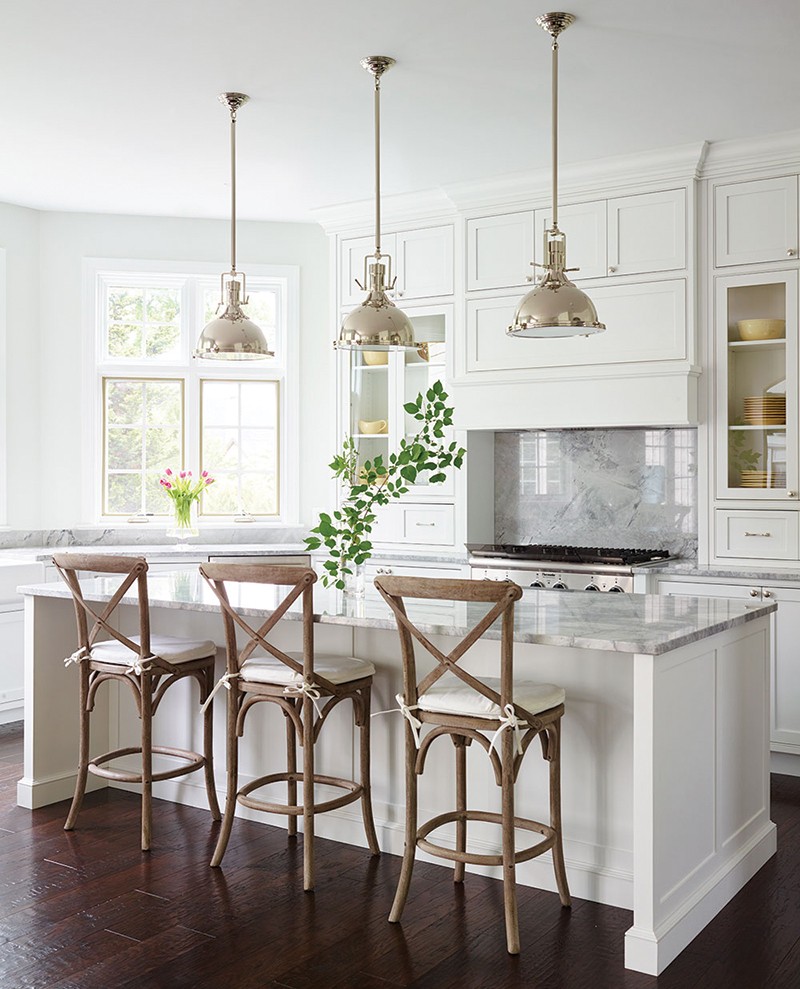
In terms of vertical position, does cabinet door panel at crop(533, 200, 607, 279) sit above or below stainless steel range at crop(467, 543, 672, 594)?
above

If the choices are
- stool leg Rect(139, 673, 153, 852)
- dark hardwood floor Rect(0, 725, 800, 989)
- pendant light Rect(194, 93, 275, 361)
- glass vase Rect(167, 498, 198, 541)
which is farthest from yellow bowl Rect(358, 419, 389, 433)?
dark hardwood floor Rect(0, 725, 800, 989)

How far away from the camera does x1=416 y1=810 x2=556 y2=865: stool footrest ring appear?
9.11 ft

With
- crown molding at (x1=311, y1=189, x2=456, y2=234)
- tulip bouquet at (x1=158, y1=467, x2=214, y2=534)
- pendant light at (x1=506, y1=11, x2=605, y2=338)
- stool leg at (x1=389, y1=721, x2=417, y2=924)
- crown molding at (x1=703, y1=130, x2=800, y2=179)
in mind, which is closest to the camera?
stool leg at (x1=389, y1=721, x2=417, y2=924)

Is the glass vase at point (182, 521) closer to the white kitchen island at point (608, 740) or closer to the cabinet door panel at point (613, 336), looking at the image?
the cabinet door panel at point (613, 336)

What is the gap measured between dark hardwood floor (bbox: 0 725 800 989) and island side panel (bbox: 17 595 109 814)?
Result: 0.37 meters

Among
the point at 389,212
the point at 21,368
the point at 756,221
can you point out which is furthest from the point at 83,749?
the point at 756,221

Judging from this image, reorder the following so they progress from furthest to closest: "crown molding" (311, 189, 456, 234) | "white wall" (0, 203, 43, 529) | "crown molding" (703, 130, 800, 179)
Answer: "white wall" (0, 203, 43, 529)
"crown molding" (311, 189, 456, 234)
"crown molding" (703, 130, 800, 179)

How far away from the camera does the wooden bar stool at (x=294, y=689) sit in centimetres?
308

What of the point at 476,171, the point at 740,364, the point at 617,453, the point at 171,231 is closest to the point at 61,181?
the point at 171,231

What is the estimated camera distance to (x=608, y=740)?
10.0 ft

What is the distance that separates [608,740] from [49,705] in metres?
2.25

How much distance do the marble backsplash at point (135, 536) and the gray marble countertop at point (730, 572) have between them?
248 centimetres

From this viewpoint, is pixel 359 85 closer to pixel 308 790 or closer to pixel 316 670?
pixel 316 670

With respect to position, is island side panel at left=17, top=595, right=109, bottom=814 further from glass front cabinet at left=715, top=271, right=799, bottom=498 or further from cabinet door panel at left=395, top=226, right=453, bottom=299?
glass front cabinet at left=715, top=271, right=799, bottom=498
